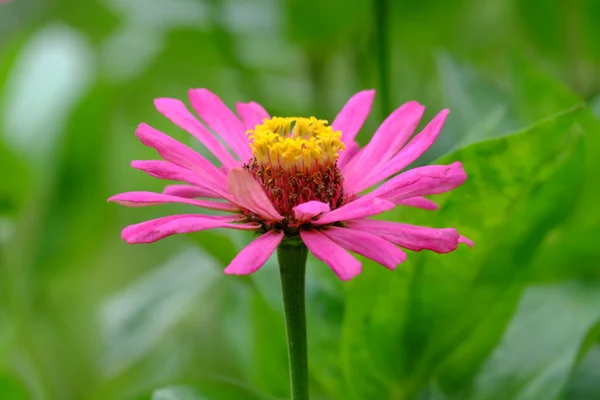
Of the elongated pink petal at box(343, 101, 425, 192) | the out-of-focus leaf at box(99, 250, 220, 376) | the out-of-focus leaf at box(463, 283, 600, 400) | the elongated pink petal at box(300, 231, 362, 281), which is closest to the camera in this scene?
the elongated pink petal at box(300, 231, 362, 281)

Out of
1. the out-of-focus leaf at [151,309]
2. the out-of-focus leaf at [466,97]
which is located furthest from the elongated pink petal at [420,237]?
the out-of-focus leaf at [151,309]

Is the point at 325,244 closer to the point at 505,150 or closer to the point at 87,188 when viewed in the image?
the point at 505,150

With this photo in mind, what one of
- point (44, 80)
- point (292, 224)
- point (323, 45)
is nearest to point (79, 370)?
point (44, 80)

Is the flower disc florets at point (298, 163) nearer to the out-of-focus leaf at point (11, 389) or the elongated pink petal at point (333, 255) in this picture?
the elongated pink petal at point (333, 255)

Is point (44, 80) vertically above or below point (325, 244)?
above

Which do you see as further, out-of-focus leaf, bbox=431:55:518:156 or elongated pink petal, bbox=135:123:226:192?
out-of-focus leaf, bbox=431:55:518:156

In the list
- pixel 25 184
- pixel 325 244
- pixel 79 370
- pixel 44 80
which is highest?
pixel 44 80

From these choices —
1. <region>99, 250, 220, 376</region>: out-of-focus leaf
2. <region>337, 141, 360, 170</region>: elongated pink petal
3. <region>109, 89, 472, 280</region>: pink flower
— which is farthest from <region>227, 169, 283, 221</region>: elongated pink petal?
<region>99, 250, 220, 376</region>: out-of-focus leaf

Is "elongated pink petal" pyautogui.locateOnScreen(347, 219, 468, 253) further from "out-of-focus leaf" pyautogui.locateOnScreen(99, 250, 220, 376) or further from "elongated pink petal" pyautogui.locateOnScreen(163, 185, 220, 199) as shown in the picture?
"out-of-focus leaf" pyautogui.locateOnScreen(99, 250, 220, 376)
